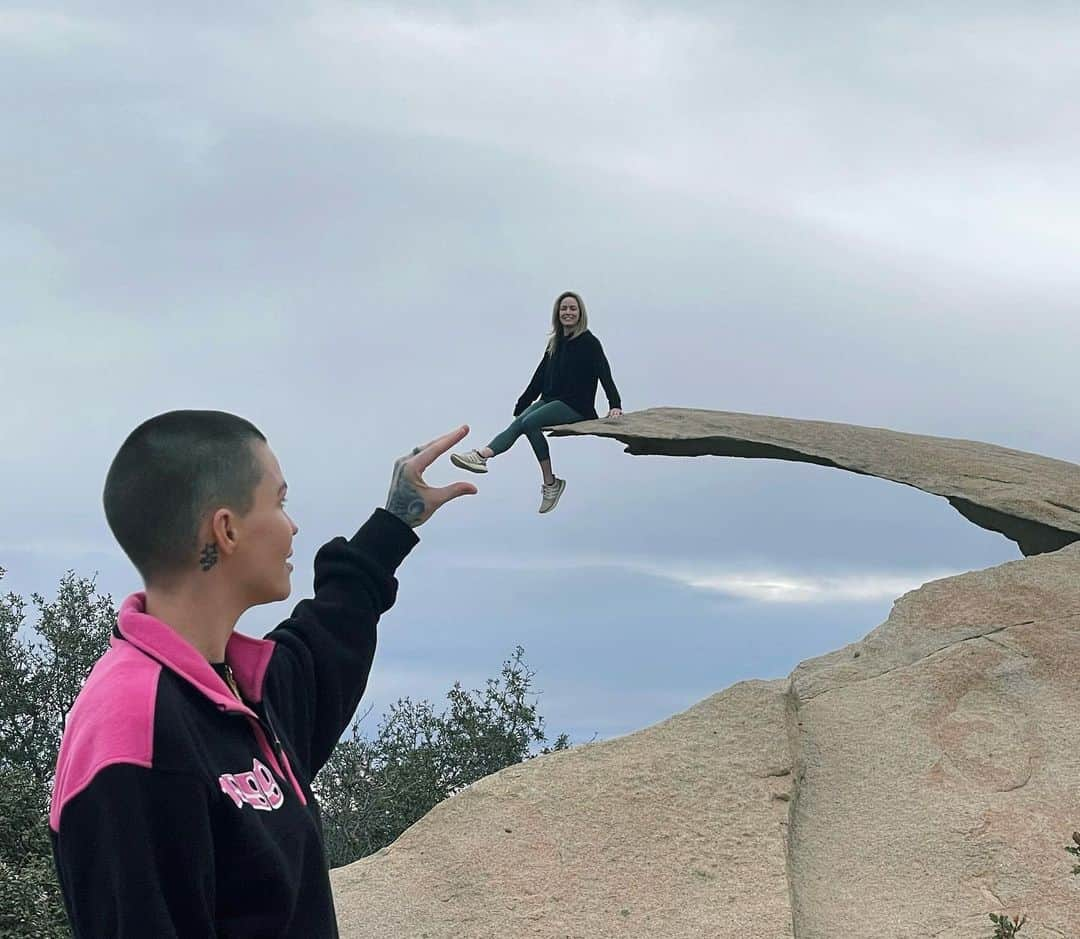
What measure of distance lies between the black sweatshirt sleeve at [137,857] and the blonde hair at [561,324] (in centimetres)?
721

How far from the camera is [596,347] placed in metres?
9.16

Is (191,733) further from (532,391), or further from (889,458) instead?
(889,458)

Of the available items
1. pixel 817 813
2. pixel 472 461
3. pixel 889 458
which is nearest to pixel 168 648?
pixel 817 813

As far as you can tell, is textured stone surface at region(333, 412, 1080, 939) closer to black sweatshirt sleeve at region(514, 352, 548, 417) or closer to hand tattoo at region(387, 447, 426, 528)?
black sweatshirt sleeve at region(514, 352, 548, 417)

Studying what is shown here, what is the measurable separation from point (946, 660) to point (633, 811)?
2.02 metres

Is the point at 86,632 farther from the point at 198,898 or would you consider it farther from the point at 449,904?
the point at 198,898

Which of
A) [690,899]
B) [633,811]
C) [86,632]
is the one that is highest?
[86,632]

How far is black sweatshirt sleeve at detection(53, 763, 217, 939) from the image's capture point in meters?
2.03

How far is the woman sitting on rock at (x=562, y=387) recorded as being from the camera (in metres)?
8.95

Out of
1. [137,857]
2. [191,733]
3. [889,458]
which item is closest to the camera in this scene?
[137,857]

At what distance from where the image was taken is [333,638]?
2.89 meters

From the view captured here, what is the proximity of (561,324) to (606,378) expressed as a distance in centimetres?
48

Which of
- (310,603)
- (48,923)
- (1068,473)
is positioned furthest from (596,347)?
(310,603)

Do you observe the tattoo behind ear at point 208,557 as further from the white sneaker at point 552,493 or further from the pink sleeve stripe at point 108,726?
the white sneaker at point 552,493
